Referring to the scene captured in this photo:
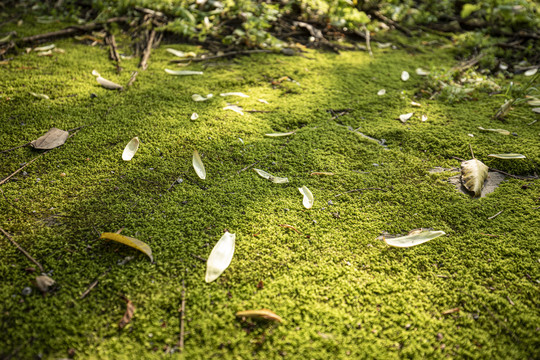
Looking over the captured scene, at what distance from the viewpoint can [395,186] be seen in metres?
1.48

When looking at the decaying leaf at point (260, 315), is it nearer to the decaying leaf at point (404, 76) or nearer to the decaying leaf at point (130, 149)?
the decaying leaf at point (130, 149)

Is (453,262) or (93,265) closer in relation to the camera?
(93,265)

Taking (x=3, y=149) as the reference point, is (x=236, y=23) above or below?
above

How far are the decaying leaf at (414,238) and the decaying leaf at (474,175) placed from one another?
1.25ft

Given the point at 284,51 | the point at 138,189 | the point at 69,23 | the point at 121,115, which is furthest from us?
the point at 69,23

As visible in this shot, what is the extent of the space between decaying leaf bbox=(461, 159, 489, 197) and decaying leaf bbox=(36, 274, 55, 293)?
1743 mm

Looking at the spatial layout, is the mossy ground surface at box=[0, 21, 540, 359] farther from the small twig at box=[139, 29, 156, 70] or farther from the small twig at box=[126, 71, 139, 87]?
the small twig at box=[139, 29, 156, 70]

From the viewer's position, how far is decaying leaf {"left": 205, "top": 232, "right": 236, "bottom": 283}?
3.49 feet

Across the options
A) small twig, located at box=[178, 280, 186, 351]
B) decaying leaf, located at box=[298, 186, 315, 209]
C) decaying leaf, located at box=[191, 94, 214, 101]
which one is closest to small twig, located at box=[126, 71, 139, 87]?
decaying leaf, located at box=[191, 94, 214, 101]

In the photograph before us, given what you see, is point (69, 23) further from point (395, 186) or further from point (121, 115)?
point (395, 186)

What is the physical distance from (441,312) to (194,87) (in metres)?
1.90

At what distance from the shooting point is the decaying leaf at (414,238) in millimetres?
1207

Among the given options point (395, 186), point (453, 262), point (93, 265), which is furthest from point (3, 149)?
point (453, 262)

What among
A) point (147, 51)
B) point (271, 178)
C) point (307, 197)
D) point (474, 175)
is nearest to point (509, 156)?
point (474, 175)
